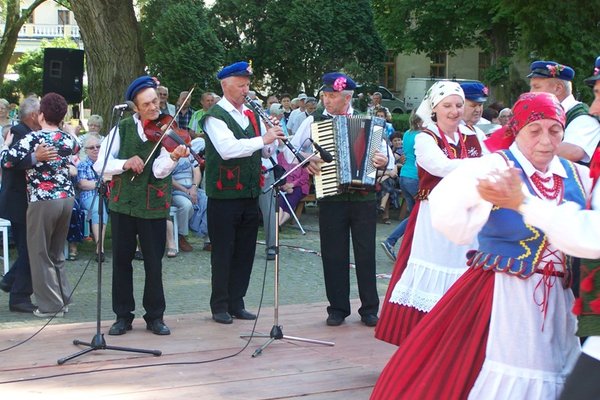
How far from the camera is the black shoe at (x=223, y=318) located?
7.03 meters

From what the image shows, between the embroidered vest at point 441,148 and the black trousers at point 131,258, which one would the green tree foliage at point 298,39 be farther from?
the embroidered vest at point 441,148

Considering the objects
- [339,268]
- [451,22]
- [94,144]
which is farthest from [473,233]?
[451,22]

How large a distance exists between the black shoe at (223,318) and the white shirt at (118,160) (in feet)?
4.09

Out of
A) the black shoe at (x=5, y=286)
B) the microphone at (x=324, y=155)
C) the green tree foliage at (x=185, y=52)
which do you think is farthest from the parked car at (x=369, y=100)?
the microphone at (x=324, y=155)

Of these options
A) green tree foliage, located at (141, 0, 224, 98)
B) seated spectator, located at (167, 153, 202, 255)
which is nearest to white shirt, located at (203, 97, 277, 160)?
seated spectator, located at (167, 153, 202, 255)

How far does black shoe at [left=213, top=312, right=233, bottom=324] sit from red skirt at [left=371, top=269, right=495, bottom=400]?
3.27 meters

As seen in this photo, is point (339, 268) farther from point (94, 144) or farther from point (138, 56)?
point (138, 56)

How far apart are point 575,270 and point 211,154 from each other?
3683 millimetres

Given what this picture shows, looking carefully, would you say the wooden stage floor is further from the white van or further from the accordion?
the white van

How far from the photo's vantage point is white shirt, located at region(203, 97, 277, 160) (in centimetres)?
666

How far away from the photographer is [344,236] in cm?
700

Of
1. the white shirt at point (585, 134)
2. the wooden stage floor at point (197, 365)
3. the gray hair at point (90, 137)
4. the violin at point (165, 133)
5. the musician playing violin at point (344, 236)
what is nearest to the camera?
the white shirt at point (585, 134)

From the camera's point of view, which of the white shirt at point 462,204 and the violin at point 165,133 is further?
the violin at point 165,133

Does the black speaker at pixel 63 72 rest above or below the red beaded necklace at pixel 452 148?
above
